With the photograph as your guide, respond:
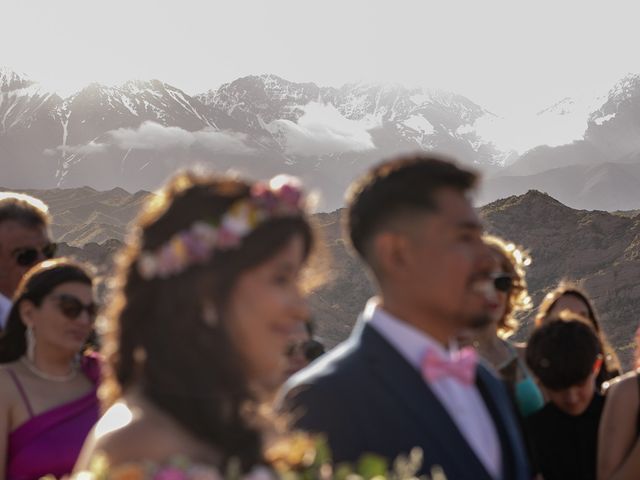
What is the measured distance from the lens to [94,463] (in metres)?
2.43

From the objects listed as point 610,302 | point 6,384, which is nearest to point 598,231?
point 610,302

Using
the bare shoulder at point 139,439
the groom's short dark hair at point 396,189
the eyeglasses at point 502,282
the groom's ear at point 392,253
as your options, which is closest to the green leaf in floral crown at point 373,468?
the bare shoulder at point 139,439

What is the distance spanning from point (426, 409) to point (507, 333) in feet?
10.6

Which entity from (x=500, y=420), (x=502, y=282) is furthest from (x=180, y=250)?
(x=502, y=282)

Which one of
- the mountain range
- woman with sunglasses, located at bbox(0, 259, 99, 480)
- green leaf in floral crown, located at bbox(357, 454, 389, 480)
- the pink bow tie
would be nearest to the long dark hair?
woman with sunglasses, located at bbox(0, 259, 99, 480)

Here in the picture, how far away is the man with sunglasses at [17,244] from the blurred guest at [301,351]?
1.76m

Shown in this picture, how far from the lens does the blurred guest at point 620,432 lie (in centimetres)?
463

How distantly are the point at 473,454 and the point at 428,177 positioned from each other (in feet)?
3.51

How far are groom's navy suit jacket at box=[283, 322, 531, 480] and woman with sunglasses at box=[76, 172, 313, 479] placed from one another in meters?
0.52

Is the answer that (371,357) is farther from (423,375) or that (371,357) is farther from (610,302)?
(610,302)

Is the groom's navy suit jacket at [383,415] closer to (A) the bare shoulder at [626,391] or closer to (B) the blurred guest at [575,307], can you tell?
(A) the bare shoulder at [626,391]

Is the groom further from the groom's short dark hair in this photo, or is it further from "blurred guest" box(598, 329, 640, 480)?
"blurred guest" box(598, 329, 640, 480)

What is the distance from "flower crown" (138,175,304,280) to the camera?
9.07 ft

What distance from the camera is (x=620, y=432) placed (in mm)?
4652
